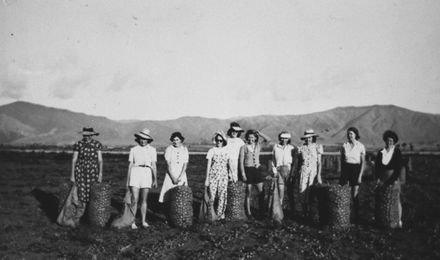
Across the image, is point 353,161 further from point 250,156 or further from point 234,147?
point 234,147

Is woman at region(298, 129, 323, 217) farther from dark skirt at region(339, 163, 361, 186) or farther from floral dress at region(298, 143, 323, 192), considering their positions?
dark skirt at region(339, 163, 361, 186)

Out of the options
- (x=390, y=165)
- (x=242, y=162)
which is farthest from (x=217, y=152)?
(x=390, y=165)

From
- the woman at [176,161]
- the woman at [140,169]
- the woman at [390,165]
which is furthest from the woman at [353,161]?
the woman at [140,169]

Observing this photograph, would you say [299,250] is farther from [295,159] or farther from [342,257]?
[295,159]

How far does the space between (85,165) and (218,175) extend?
2.85 m

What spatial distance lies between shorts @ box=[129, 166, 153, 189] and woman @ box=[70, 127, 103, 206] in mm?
803

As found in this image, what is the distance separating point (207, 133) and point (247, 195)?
13314 centimetres

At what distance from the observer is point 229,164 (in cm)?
802

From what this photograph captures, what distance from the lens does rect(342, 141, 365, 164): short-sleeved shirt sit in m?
7.72

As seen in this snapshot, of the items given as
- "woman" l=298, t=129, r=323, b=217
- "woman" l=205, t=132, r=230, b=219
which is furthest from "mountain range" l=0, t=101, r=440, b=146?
"woman" l=205, t=132, r=230, b=219

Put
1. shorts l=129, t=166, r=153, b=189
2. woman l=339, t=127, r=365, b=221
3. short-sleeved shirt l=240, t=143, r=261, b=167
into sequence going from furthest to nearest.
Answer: short-sleeved shirt l=240, t=143, r=261, b=167
woman l=339, t=127, r=365, b=221
shorts l=129, t=166, r=153, b=189

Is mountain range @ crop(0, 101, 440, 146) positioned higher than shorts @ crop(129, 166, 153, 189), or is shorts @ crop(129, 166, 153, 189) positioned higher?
mountain range @ crop(0, 101, 440, 146)

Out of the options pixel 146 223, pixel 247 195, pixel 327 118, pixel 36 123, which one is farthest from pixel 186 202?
pixel 36 123

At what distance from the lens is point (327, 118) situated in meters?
132
